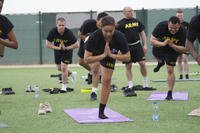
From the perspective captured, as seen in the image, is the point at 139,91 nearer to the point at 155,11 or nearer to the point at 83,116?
the point at 83,116

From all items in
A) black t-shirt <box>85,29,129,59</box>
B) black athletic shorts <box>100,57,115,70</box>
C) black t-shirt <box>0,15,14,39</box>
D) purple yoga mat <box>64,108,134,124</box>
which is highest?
black t-shirt <box>0,15,14,39</box>

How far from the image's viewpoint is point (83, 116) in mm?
8586

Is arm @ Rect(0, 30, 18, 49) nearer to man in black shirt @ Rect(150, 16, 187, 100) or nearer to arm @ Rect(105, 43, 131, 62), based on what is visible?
arm @ Rect(105, 43, 131, 62)

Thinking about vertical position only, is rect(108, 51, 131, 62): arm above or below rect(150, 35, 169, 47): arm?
below

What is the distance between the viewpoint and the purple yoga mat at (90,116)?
8133 mm

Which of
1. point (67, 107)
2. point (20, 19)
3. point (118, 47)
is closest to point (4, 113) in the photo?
point (67, 107)

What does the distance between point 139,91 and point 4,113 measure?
4.63m

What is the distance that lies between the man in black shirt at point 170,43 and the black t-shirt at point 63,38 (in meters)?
3.07

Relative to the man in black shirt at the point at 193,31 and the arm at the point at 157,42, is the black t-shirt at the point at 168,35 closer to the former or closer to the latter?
the arm at the point at 157,42

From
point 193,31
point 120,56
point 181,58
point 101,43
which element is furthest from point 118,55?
point 181,58

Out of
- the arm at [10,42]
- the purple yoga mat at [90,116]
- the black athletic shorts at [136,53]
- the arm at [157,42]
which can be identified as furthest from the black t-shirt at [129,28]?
the arm at [10,42]

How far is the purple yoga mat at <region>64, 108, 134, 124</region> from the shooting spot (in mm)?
8133

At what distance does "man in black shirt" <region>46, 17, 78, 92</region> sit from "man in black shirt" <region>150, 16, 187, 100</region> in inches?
119

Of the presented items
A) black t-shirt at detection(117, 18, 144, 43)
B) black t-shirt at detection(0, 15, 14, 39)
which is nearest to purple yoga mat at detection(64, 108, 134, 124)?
black t-shirt at detection(0, 15, 14, 39)
